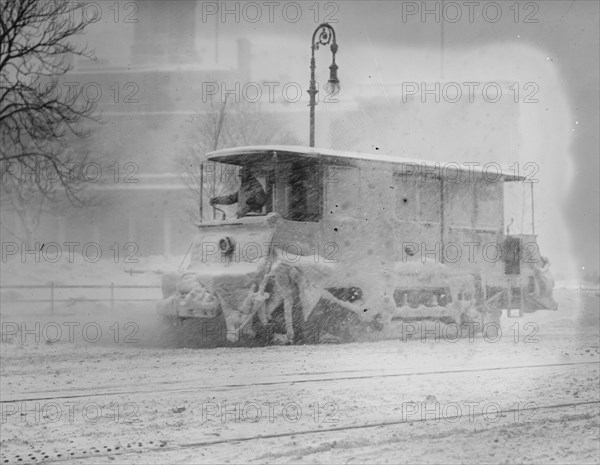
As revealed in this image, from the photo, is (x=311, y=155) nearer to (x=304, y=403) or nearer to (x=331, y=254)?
(x=331, y=254)

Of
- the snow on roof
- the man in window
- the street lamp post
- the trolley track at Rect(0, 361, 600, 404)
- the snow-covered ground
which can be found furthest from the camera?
the street lamp post

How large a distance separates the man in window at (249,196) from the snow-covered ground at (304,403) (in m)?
2.63

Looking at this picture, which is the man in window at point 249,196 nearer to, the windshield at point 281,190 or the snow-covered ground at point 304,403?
the windshield at point 281,190

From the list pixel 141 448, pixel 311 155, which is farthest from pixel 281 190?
A: pixel 141 448

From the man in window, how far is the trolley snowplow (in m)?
0.03

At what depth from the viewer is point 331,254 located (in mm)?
16703

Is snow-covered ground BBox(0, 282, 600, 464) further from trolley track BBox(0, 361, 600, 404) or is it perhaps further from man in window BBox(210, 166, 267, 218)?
man in window BBox(210, 166, 267, 218)

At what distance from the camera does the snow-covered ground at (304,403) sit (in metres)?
7.32

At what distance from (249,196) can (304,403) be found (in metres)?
7.50

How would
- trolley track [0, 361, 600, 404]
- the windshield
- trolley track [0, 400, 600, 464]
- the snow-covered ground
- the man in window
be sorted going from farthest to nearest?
the man in window < the windshield < trolley track [0, 361, 600, 404] < the snow-covered ground < trolley track [0, 400, 600, 464]

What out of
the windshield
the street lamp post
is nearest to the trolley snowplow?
Result: the windshield

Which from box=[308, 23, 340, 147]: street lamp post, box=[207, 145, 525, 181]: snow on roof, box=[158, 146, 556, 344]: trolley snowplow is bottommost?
box=[158, 146, 556, 344]: trolley snowplow

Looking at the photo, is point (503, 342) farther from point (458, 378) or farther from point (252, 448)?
point (252, 448)

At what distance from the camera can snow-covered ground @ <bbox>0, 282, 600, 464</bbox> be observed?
7.32 m
